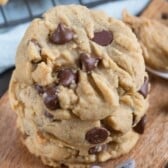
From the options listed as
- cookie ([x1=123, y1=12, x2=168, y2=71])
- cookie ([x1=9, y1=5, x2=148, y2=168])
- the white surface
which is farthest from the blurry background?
cookie ([x1=9, y1=5, x2=148, y2=168])

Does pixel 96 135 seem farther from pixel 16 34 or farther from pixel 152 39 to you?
pixel 16 34

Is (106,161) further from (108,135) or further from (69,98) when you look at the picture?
(69,98)

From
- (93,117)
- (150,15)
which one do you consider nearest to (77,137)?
(93,117)

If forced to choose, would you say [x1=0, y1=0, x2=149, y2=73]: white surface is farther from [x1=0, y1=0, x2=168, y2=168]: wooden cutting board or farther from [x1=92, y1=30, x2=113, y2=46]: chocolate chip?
Answer: [x1=92, y1=30, x2=113, y2=46]: chocolate chip

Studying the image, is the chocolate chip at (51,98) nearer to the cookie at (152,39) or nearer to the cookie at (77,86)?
the cookie at (77,86)

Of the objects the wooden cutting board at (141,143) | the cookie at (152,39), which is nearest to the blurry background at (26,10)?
the cookie at (152,39)

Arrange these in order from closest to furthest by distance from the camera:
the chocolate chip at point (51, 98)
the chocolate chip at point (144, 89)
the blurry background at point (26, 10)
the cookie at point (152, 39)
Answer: the chocolate chip at point (51, 98)
the chocolate chip at point (144, 89)
the cookie at point (152, 39)
the blurry background at point (26, 10)

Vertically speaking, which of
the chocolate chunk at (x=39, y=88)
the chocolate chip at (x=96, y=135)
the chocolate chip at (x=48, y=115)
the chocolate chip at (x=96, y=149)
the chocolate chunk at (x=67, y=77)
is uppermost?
the chocolate chunk at (x=67, y=77)
